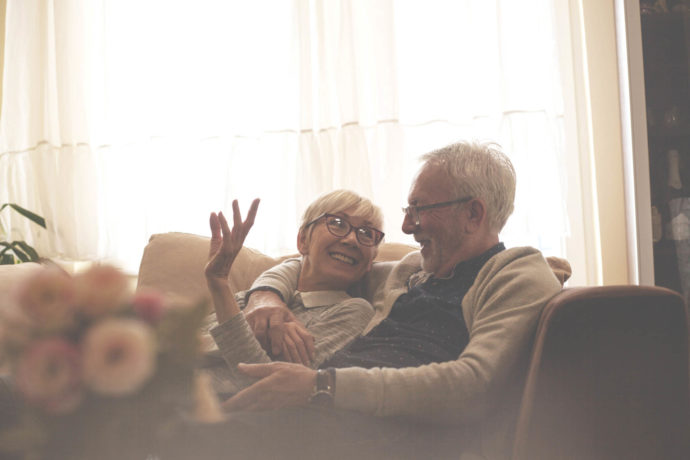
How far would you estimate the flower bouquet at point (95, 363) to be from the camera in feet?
1.63

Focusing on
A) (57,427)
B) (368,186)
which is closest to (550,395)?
(57,427)

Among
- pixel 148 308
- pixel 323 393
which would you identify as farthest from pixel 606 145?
pixel 148 308

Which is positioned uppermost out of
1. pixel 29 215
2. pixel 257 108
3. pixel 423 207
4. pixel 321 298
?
pixel 257 108

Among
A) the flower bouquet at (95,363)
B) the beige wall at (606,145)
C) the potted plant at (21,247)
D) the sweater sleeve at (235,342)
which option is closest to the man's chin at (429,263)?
the sweater sleeve at (235,342)

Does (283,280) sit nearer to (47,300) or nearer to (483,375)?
(483,375)

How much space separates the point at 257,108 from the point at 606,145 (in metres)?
1.57

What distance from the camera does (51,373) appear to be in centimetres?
50

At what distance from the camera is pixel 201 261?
200 cm

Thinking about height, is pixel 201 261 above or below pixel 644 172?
below

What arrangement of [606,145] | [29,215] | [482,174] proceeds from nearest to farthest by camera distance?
[482,174] < [606,145] < [29,215]

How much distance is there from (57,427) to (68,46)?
320cm

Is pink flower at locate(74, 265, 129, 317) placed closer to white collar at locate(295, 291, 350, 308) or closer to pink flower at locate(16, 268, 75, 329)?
pink flower at locate(16, 268, 75, 329)

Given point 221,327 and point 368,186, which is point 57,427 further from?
point 368,186

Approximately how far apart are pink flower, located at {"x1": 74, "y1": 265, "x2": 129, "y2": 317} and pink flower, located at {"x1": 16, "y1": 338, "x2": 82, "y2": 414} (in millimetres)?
35
